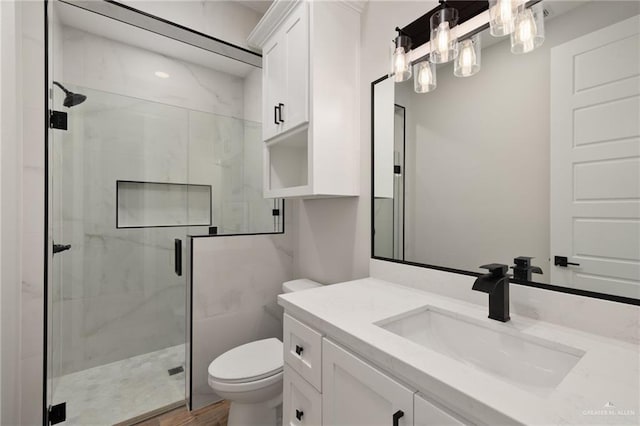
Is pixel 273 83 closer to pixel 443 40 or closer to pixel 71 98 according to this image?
pixel 443 40

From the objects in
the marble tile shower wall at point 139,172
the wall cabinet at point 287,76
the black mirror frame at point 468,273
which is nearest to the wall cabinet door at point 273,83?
the wall cabinet at point 287,76

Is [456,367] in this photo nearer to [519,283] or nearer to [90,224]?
[519,283]

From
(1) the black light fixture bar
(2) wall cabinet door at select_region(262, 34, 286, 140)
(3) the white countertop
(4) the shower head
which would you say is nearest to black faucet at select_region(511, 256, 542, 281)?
(3) the white countertop

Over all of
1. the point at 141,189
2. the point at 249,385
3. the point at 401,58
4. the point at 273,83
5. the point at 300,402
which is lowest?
the point at 249,385

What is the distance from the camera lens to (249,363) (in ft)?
4.86

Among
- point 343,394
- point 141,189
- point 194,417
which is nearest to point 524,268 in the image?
point 343,394

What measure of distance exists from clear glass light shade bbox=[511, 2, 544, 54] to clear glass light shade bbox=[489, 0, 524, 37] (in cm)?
2

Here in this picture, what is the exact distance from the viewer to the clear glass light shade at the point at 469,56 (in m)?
1.07

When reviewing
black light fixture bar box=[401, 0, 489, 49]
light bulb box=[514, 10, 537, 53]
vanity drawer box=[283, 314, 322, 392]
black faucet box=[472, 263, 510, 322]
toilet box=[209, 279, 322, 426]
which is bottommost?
toilet box=[209, 279, 322, 426]

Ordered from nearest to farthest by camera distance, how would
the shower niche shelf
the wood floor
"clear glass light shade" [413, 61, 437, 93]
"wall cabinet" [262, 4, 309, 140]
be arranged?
"clear glass light shade" [413, 61, 437, 93]
"wall cabinet" [262, 4, 309, 140]
the wood floor
the shower niche shelf

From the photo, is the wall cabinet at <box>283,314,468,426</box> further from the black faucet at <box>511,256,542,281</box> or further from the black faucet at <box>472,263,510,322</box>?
the black faucet at <box>511,256,542,281</box>

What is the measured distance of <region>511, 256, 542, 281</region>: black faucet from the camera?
91cm

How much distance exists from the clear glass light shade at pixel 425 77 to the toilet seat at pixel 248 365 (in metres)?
1.49

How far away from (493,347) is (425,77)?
1059 millimetres
